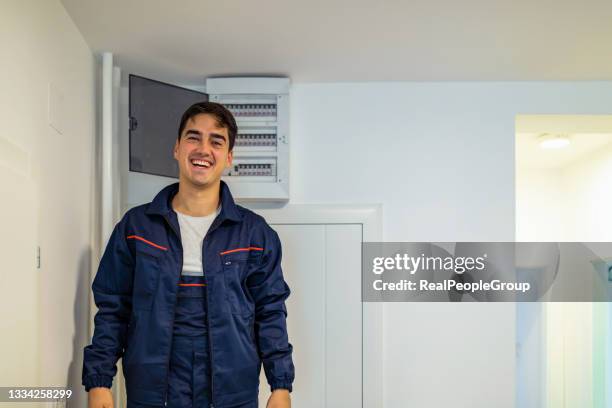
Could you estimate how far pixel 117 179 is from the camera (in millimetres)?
2814

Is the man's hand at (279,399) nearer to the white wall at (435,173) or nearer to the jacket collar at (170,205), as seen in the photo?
the jacket collar at (170,205)

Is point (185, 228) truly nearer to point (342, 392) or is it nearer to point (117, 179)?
point (117, 179)

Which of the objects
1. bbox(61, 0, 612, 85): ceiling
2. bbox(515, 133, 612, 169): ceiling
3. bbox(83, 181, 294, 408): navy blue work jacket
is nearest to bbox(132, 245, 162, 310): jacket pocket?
bbox(83, 181, 294, 408): navy blue work jacket

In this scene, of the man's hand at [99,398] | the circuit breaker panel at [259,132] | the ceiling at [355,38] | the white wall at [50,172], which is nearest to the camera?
the white wall at [50,172]

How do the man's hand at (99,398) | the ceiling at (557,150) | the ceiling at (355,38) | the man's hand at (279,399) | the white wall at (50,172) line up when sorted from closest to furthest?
1. the white wall at (50,172)
2. the man's hand at (99,398)
3. the man's hand at (279,399)
4. the ceiling at (355,38)
5. the ceiling at (557,150)

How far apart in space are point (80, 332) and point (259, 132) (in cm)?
104

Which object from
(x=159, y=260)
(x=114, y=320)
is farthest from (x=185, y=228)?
(x=114, y=320)

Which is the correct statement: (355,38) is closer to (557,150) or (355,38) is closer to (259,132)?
(259,132)

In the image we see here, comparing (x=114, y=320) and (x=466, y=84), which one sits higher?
(x=466, y=84)

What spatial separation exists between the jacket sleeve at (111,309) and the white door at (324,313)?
943 millimetres

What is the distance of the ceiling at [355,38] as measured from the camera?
217cm

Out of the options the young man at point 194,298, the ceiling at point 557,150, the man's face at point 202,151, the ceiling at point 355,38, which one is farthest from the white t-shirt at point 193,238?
the ceiling at point 557,150

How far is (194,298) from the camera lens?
1.97 m

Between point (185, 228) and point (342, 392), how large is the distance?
3.82ft
